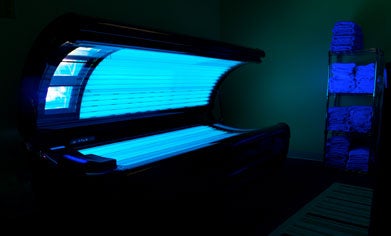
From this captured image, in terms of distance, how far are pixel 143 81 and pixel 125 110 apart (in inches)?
10.8

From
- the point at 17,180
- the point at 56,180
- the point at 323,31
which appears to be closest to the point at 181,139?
the point at 56,180

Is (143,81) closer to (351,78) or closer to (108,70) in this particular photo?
(108,70)

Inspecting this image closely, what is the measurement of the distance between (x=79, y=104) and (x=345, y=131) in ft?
10.3

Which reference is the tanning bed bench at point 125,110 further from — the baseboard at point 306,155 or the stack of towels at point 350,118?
the baseboard at point 306,155

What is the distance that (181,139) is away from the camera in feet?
8.23

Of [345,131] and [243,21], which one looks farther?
[243,21]

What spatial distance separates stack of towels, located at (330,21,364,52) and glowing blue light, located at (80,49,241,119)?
58.1 inches

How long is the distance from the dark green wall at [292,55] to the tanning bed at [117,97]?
1.47 meters

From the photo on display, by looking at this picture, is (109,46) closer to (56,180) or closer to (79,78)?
(79,78)

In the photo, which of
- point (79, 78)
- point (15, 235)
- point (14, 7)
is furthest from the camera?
point (14, 7)

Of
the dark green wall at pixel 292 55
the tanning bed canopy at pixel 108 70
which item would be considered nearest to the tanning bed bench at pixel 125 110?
the tanning bed canopy at pixel 108 70

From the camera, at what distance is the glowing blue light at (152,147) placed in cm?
187

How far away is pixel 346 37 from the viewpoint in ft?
11.9

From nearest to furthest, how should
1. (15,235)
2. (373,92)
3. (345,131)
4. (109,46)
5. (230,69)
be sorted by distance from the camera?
1. (109,46)
2. (15,235)
3. (230,69)
4. (373,92)
5. (345,131)
